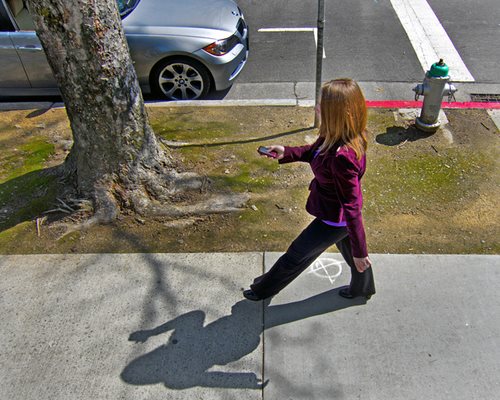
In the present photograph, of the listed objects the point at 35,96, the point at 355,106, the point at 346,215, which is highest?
the point at 355,106

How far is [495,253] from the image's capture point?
381cm

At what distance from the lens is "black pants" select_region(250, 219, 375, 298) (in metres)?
3.00

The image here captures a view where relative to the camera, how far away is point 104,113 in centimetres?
396

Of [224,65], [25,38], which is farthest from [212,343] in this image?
[25,38]

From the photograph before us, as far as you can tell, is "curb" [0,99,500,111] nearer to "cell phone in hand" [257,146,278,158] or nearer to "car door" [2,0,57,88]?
"car door" [2,0,57,88]

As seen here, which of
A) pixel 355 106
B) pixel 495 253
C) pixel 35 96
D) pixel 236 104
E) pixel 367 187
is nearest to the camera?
pixel 355 106

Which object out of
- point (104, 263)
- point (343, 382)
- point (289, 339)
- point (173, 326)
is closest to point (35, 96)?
point (104, 263)

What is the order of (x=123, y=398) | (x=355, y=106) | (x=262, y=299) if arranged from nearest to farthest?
(x=355, y=106), (x=123, y=398), (x=262, y=299)

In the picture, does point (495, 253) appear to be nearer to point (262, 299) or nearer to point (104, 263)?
point (262, 299)

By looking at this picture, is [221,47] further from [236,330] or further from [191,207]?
[236,330]

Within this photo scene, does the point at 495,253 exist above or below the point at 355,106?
below

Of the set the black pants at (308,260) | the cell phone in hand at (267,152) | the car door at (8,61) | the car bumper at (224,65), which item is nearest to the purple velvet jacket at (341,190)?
the black pants at (308,260)

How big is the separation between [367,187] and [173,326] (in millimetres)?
2425

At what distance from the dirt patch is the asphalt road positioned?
1.63 m
